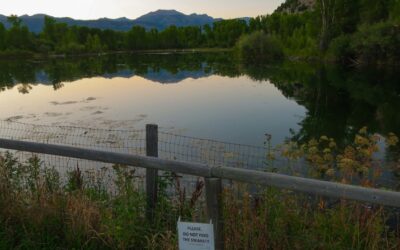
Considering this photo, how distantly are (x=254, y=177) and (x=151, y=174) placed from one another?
2.43 m

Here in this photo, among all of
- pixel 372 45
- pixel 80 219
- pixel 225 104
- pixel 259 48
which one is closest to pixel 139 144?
pixel 80 219

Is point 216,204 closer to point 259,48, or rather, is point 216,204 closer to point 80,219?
point 80,219

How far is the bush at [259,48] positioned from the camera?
67062mm

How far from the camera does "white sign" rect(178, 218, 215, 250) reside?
3625 millimetres

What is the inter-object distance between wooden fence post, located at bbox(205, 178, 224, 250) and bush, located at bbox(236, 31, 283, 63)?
208ft

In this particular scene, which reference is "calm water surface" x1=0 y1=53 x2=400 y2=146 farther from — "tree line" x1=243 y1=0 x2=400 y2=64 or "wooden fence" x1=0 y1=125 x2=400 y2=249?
"wooden fence" x1=0 y1=125 x2=400 y2=249

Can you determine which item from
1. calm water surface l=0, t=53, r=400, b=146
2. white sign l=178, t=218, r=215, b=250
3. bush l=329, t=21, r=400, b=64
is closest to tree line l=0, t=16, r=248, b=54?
calm water surface l=0, t=53, r=400, b=146

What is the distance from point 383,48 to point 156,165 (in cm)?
5015

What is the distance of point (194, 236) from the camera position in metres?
3.68

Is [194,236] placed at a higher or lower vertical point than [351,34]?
lower

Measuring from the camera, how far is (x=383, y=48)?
4812 cm

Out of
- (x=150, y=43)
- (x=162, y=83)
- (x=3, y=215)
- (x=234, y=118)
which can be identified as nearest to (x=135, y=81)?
(x=162, y=83)

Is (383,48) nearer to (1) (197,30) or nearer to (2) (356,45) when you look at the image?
(2) (356,45)

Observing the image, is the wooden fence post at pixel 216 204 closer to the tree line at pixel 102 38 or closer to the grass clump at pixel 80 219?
the grass clump at pixel 80 219
